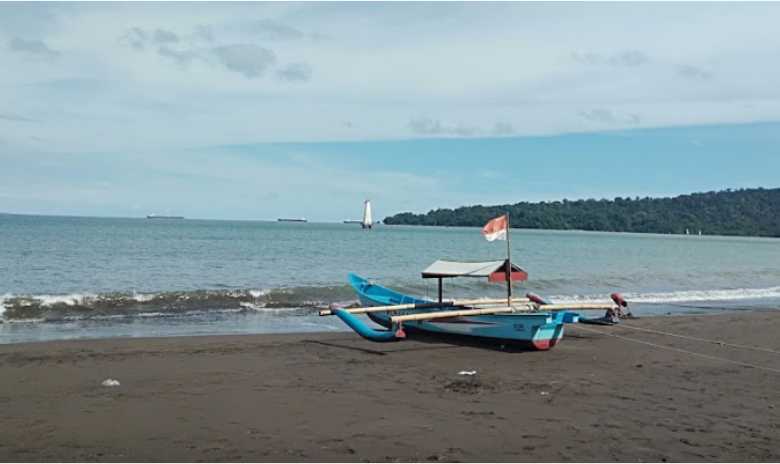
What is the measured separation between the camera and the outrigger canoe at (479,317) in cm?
1501

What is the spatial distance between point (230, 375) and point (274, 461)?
4.97 m

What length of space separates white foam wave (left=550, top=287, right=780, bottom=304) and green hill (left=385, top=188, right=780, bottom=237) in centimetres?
12602

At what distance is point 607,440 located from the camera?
841 centimetres

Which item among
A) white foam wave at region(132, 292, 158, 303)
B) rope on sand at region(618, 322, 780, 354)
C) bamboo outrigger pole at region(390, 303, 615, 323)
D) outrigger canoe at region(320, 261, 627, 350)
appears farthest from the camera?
white foam wave at region(132, 292, 158, 303)

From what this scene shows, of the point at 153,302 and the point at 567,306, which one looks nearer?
the point at 567,306

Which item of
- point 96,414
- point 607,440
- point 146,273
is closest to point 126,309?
point 146,273

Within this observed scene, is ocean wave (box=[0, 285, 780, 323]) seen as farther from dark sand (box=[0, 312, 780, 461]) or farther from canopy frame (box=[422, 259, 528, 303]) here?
dark sand (box=[0, 312, 780, 461])

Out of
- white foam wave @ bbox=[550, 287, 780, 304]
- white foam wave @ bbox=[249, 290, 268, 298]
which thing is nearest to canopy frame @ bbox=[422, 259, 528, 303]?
white foam wave @ bbox=[249, 290, 268, 298]

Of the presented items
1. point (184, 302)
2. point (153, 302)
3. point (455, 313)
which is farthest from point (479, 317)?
point (153, 302)

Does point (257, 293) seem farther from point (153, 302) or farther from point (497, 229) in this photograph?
point (497, 229)

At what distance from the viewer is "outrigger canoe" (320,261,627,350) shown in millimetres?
15008

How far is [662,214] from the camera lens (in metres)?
176

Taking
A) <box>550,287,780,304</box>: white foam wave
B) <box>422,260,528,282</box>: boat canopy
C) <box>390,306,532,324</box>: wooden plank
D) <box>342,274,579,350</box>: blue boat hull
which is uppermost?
<box>422,260,528,282</box>: boat canopy

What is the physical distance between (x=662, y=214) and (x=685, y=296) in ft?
508
